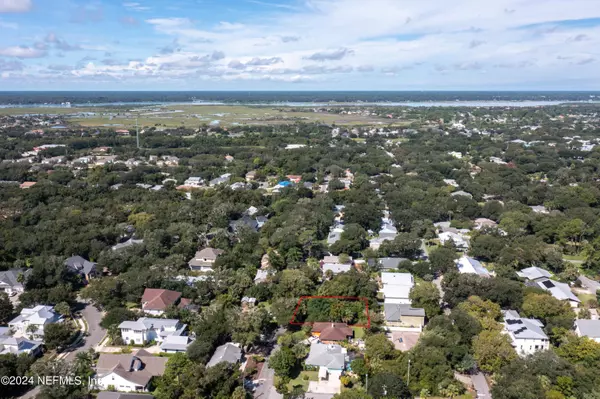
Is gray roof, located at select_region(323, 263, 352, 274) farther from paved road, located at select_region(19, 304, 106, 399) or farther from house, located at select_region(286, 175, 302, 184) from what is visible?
house, located at select_region(286, 175, 302, 184)

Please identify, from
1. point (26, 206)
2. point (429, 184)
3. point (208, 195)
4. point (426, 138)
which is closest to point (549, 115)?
point (426, 138)

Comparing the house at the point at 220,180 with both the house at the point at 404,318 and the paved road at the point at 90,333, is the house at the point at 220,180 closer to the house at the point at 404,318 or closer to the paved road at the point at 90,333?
the paved road at the point at 90,333

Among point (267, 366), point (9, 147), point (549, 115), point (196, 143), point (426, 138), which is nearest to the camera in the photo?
point (267, 366)

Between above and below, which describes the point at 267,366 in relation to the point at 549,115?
below

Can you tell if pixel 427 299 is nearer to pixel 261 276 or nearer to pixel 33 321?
pixel 261 276

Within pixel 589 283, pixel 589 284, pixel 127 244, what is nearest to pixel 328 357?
pixel 589 284

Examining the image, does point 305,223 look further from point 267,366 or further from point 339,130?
point 339,130
